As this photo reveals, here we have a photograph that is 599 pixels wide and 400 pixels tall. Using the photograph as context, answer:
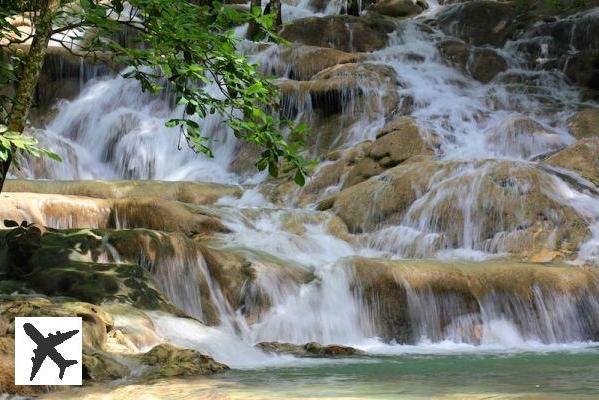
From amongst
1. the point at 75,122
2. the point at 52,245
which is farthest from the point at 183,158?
the point at 52,245

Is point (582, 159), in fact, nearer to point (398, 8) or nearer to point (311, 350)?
point (311, 350)

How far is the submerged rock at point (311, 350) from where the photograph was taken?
739 centimetres

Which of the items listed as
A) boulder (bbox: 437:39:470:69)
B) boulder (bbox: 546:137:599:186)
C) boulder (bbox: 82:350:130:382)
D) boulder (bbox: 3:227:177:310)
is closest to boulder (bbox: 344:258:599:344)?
boulder (bbox: 3:227:177:310)

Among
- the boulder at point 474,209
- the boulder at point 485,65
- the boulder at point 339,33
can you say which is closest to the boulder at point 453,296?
the boulder at point 474,209

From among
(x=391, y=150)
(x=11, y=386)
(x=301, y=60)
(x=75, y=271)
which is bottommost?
(x=11, y=386)

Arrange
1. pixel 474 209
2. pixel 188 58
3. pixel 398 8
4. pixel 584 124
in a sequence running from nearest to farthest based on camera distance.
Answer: pixel 188 58 → pixel 474 209 → pixel 584 124 → pixel 398 8

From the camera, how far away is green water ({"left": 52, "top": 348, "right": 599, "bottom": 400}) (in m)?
4.61

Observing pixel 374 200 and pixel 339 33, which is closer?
pixel 374 200

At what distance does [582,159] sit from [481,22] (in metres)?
12.3

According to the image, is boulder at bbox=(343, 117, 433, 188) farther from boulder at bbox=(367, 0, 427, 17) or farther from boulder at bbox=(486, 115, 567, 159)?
boulder at bbox=(367, 0, 427, 17)

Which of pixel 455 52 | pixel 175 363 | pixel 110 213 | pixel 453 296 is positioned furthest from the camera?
pixel 455 52

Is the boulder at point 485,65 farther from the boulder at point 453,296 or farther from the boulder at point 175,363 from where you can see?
the boulder at point 175,363

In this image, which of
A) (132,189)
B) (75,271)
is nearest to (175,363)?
(75,271)

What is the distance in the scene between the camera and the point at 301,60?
65.3 feet
